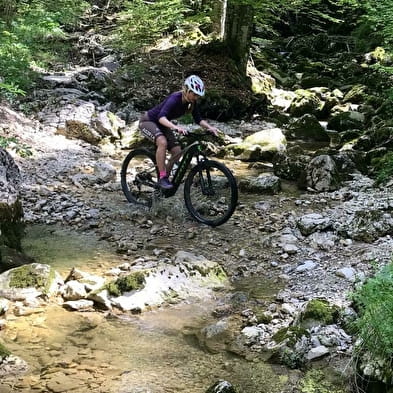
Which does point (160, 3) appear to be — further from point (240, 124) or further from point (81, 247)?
point (81, 247)

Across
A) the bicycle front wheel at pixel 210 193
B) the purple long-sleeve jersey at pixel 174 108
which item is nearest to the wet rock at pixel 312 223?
the bicycle front wheel at pixel 210 193

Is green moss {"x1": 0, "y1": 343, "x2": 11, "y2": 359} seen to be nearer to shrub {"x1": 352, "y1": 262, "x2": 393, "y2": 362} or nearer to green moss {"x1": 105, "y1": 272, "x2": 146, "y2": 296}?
green moss {"x1": 105, "y1": 272, "x2": 146, "y2": 296}

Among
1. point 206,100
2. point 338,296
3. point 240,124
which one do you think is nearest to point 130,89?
point 206,100

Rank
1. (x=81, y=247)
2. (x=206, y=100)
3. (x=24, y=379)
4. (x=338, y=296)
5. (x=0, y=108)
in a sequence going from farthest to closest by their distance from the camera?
(x=206, y=100), (x=0, y=108), (x=81, y=247), (x=338, y=296), (x=24, y=379)

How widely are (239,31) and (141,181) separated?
10.2 m

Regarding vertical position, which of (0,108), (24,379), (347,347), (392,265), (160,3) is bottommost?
(24,379)

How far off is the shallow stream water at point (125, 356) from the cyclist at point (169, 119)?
275 cm

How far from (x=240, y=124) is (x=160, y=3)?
426 cm

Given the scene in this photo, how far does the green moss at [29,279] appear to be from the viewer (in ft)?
17.0

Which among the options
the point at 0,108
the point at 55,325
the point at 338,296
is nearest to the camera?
the point at 55,325

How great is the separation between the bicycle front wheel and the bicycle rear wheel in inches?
27.2

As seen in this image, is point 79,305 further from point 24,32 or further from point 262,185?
point 24,32

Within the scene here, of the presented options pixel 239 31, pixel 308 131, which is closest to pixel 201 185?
pixel 308 131

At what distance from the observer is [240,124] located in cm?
1490
